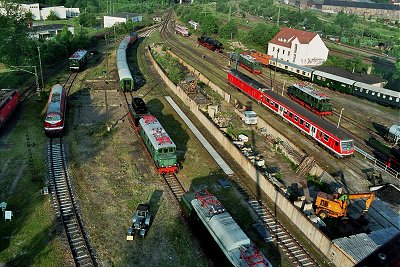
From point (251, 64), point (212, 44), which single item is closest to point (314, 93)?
point (251, 64)

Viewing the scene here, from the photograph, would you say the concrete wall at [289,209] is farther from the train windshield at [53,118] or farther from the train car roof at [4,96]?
the train car roof at [4,96]

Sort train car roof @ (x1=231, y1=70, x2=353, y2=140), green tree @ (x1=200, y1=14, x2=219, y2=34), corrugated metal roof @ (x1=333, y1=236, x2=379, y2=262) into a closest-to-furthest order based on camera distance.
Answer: corrugated metal roof @ (x1=333, y1=236, x2=379, y2=262)
train car roof @ (x1=231, y1=70, x2=353, y2=140)
green tree @ (x1=200, y1=14, x2=219, y2=34)

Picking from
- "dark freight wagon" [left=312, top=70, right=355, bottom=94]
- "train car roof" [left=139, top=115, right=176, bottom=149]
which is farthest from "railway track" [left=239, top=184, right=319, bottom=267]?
"dark freight wagon" [left=312, top=70, right=355, bottom=94]

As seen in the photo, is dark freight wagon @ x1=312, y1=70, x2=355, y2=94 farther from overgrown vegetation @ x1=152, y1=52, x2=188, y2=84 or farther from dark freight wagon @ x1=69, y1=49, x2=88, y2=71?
dark freight wagon @ x1=69, y1=49, x2=88, y2=71

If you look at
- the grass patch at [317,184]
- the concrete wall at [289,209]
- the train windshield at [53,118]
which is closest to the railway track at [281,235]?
the concrete wall at [289,209]

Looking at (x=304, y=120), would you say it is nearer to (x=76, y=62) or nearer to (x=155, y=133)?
(x=155, y=133)

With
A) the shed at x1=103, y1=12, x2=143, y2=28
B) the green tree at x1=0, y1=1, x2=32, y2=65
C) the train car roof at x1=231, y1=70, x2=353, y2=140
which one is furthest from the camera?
the shed at x1=103, y1=12, x2=143, y2=28
